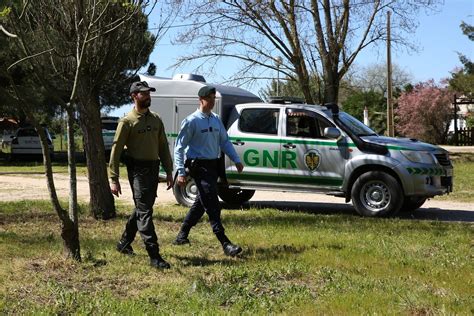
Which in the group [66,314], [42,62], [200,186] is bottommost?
[66,314]

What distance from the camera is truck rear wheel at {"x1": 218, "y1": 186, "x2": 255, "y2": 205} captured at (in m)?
12.6

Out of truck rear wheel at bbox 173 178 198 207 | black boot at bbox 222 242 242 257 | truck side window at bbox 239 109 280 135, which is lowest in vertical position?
black boot at bbox 222 242 242 257

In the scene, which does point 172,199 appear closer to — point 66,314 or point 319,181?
point 319,181

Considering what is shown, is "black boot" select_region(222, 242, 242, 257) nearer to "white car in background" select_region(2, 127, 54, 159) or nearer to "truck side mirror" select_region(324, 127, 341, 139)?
"truck side mirror" select_region(324, 127, 341, 139)

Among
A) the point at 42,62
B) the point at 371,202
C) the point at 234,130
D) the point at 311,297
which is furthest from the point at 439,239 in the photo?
the point at 42,62

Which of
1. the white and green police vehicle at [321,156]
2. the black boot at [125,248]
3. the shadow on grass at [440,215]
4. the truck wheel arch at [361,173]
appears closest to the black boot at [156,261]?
the black boot at [125,248]

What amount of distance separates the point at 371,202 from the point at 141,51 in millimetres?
4521

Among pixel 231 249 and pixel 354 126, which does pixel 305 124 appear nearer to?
pixel 354 126

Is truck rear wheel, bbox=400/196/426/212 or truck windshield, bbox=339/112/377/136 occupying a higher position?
truck windshield, bbox=339/112/377/136

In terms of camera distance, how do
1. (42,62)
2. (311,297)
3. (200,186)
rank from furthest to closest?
(42,62)
(200,186)
(311,297)

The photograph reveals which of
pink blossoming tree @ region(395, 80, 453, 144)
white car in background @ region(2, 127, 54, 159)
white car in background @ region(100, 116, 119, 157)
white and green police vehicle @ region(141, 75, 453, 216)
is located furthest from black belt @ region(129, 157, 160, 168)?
pink blossoming tree @ region(395, 80, 453, 144)

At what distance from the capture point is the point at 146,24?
364 inches

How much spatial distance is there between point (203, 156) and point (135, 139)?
1.02 m

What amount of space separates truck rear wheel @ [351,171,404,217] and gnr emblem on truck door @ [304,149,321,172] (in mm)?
754
